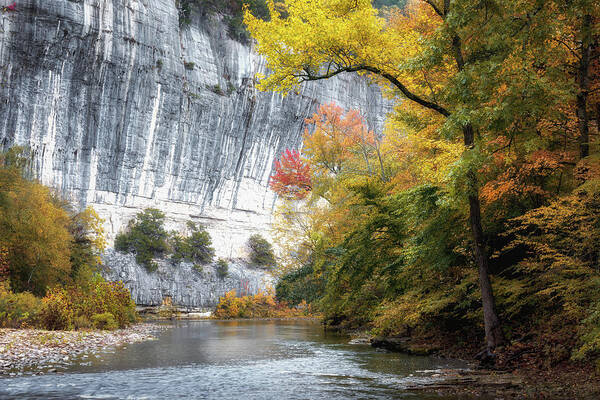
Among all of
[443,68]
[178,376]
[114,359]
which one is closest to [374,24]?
[443,68]

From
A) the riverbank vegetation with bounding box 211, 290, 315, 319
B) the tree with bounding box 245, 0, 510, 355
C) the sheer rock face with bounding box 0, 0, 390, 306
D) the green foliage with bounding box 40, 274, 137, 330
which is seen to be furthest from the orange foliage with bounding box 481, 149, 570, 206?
the sheer rock face with bounding box 0, 0, 390, 306

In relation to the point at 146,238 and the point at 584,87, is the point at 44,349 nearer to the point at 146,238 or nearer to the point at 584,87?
the point at 584,87

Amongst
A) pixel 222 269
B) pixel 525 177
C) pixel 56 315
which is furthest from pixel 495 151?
pixel 222 269

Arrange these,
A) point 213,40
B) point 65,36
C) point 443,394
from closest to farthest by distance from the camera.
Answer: point 443,394 < point 65,36 < point 213,40

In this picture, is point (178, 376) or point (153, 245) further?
point (153, 245)

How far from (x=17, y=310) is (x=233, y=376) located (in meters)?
12.9

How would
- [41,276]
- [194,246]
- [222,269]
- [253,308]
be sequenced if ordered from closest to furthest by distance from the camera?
1. [41,276]
2. [194,246]
3. [253,308]
4. [222,269]

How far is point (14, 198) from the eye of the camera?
24234 millimetres

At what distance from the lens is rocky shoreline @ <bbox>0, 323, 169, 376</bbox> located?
35.2 ft

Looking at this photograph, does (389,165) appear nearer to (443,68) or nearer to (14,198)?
(443,68)

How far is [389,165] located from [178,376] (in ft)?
→ 54.7

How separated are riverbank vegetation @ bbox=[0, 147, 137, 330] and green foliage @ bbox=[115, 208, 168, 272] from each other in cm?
1910

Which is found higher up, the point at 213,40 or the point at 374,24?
the point at 213,40

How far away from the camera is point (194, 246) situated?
5219 cm
